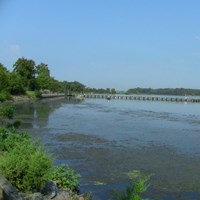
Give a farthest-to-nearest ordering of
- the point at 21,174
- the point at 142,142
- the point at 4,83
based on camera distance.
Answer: the point at 4,83 → the point at 142,142 → the point at 21,174

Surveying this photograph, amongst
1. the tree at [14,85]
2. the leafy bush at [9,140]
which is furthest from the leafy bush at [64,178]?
the tree at [14,85]

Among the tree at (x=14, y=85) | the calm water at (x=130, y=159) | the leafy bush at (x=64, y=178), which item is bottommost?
the calm water at (x=130, y=159)

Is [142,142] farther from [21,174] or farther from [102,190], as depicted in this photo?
[21,174]

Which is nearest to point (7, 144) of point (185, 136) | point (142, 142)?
point (142, 142)

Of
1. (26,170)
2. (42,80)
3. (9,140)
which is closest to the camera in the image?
(26,170)

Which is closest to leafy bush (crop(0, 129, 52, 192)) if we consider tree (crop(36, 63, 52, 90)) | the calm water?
the calm water

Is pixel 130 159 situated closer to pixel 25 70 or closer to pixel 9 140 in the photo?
pixel 9 140

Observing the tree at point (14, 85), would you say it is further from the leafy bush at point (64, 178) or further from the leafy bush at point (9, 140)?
the leafy bush at point (64, 178)

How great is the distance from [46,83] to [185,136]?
320ft

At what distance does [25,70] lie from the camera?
104m

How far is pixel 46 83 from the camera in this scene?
125750mm


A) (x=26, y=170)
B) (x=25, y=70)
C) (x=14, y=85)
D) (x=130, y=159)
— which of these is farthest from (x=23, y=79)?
(x=26, y=170)

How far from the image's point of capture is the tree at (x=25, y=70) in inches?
4075

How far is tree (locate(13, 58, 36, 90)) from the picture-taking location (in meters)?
104
